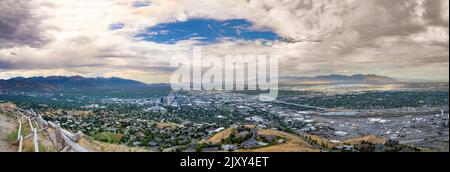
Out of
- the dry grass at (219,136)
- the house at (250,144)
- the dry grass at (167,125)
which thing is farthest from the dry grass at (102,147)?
the dry grass at (167,125)

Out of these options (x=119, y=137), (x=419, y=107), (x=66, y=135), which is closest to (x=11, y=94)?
(x=119, y=137)

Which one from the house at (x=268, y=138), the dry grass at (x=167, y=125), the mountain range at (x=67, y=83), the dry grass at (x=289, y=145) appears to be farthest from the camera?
the mountain range at (x=67, y=83)

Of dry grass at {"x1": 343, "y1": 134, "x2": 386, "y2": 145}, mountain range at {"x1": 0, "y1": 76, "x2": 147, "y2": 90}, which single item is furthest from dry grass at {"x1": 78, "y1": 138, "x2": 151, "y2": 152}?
mountain range at {"x1": 0, "y1": 76, "x2": 147, "y2": 90}

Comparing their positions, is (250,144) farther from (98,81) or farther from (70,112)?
(98,81)

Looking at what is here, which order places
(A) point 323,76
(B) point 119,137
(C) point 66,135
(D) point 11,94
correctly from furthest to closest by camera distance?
(D) point 11,94, (A) point 323,76, (B) point 119,137, (C) point 66,135

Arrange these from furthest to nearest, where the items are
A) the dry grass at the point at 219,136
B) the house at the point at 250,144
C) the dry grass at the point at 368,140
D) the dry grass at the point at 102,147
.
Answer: the dry grass at the point at 219,136
the dry grass at the point at 368,140
the house at the point at 250,144
the dry grass at the point at 102,147

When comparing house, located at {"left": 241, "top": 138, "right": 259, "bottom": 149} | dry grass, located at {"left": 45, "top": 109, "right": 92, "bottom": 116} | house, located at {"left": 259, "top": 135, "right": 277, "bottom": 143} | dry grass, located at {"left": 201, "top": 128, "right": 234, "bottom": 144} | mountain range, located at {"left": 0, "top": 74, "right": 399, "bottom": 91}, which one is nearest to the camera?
house, located at {"left": 241, "top": 138, "right": 259, "bottom": 149}

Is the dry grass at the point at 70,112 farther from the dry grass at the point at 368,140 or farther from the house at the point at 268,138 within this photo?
the dry grass at the point at 368,140

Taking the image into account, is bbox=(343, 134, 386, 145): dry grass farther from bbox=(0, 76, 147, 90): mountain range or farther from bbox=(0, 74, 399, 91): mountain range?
bbox=(0, 76, 147, 90): mountain range

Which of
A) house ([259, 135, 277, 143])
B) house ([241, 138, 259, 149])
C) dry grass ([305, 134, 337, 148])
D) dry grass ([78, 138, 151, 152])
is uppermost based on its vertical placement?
dry grass ([78, 138, 151, 152])

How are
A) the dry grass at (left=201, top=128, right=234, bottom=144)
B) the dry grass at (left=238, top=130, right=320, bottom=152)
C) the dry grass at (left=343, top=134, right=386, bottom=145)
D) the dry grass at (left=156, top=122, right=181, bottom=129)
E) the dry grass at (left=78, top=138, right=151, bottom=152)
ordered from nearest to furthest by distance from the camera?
1. the dry grass at (left=78, top=138, right=151, bottom=152)
2. the dry grass at (left=238, top=130, right=320, bottom=152)
3. the dry grass at (left=343, top=134, right=386, bottom=145)
4. the dry grass at (left=201, top=128, right=234, bottom=144)
5. the dry grass at (left=156, top=122, right=181, bottom=129)
